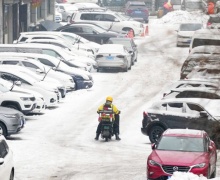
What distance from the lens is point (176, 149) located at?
70.3ft

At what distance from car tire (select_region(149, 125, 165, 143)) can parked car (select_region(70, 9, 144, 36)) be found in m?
30.4

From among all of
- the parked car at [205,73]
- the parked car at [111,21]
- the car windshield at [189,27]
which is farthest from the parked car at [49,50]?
the parked car at [111,21]

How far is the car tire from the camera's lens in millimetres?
26609

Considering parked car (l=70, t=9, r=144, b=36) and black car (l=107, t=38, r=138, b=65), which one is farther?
parked car (l=70, t=9, r=144, b=36)

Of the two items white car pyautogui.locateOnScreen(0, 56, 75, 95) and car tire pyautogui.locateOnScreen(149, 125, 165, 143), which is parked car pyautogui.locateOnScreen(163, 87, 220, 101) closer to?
car tire pyautogui.locateOnScreen(149, 125, 165, 143)

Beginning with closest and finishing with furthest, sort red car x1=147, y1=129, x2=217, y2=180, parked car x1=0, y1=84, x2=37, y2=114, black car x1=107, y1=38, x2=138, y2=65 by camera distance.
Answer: red car x1=147, y1=129, x2=217, y2=180
parked car x1=0, y1=84, x2=37, y2=114
black car x1=107, y1=38, x2=138, y2=65

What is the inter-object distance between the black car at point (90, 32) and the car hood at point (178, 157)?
3005 centimetres

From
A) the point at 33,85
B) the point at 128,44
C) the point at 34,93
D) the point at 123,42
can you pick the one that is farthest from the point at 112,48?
the point at 34,93

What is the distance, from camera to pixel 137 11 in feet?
229

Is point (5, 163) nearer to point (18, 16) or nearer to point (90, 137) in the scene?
point (90, 137)

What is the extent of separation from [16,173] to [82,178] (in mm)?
1596

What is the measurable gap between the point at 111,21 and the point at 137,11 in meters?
12.0

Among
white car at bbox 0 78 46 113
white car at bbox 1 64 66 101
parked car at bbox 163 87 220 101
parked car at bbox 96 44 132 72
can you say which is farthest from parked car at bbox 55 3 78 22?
parked car at bbox 163 87 220 101

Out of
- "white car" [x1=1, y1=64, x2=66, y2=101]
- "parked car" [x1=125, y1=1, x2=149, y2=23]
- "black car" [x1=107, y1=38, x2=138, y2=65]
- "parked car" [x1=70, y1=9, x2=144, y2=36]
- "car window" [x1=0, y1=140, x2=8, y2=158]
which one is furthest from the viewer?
"parked car" [x1=125, y1=1, x2=149, y2=23]
